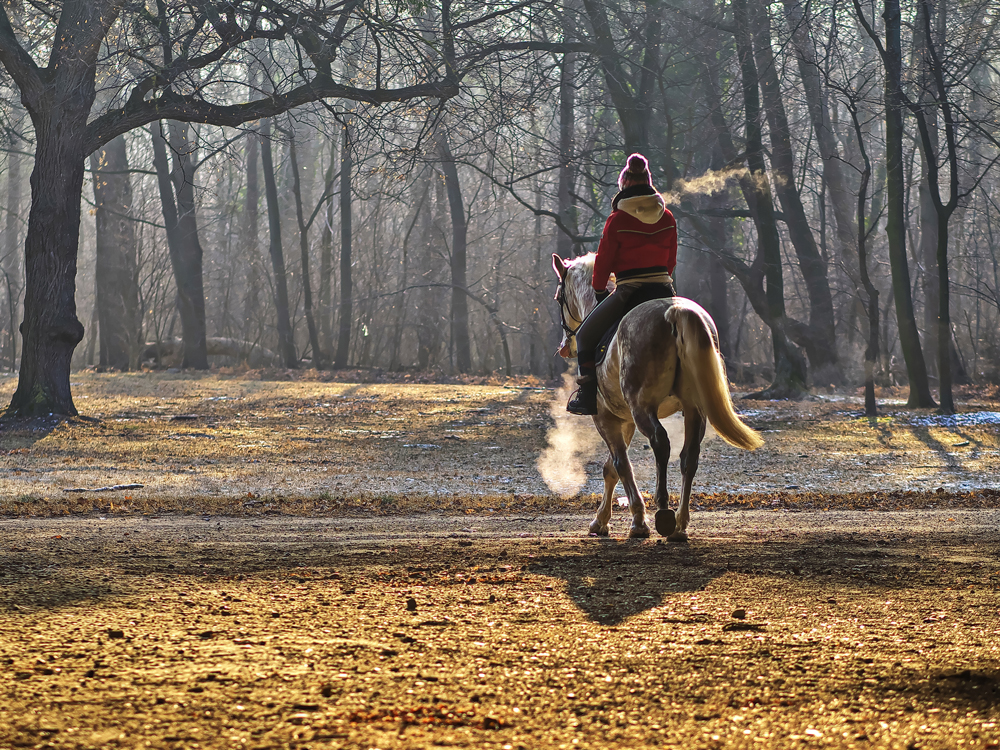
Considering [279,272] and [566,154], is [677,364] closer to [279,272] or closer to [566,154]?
[566,154]

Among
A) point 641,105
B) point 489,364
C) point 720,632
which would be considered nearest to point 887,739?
point 720,632

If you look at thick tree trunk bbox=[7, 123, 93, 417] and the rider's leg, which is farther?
thick tree trunk bbox=[7, 123, 93, 417]

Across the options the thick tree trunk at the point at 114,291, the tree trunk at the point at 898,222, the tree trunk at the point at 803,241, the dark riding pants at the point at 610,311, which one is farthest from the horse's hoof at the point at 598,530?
the thick tree trunk at the point at 114,291

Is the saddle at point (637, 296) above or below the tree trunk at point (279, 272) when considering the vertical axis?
below

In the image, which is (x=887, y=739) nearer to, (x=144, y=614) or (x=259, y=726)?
(x=259, y=726)

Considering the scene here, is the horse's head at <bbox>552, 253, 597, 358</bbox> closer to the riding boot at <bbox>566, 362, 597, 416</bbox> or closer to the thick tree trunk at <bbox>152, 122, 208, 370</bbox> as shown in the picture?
the riding boot at <bbox>566, 362, 597, 416</bbox>

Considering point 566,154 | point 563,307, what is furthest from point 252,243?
point 563,307

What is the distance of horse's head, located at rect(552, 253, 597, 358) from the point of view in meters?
8.65

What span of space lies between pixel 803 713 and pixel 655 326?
4.17 m

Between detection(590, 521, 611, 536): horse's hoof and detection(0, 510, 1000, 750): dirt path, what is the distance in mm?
1282

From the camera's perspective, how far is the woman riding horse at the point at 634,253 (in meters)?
7.66

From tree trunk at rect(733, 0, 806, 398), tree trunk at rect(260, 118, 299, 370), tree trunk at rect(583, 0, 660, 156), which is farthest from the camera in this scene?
tree trunk at rect(260, 118, 299, 370)

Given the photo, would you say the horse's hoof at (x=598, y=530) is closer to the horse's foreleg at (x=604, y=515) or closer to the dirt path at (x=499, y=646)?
the horse's foreleg at (x=604, y=515)

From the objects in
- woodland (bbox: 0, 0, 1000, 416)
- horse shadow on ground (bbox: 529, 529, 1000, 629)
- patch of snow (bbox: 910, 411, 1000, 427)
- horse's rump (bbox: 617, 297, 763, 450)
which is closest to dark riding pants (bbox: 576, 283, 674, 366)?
horse's rump (bbox: 617, 297, 763, 450)
